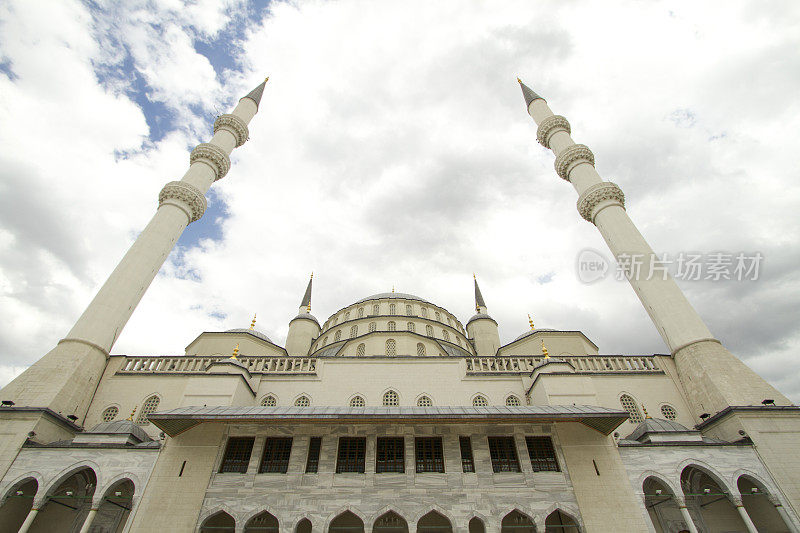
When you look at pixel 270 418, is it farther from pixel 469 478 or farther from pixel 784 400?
pixel 784 400

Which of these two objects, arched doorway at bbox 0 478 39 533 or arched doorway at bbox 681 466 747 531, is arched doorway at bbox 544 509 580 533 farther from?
arched doorway at bbox 0 478 39 533

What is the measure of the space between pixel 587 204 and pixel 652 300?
23.0 ft

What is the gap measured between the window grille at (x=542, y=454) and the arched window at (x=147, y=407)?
14.8m

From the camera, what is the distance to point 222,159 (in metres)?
25.2

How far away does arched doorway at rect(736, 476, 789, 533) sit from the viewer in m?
12.6

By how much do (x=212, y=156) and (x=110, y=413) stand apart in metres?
15.9

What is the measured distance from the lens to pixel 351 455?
13383mm

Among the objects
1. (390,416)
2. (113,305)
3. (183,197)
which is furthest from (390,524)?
(183,197)

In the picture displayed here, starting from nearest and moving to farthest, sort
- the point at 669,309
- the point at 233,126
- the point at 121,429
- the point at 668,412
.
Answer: the point at 121,429, the point at 668,412, the point at 669,309, the point at 233,126

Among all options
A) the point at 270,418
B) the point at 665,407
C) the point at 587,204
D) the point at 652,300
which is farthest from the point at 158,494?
the point at 587,204

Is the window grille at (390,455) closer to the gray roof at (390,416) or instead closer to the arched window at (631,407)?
the gray roof at (390,416)

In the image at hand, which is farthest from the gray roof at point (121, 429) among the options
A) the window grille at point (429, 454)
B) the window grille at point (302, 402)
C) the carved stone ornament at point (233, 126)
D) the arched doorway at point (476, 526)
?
the carved stone ornament at point (233, 126)

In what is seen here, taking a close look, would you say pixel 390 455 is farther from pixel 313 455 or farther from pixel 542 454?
pixel 542 454

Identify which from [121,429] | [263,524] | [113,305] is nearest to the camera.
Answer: [263,524]
